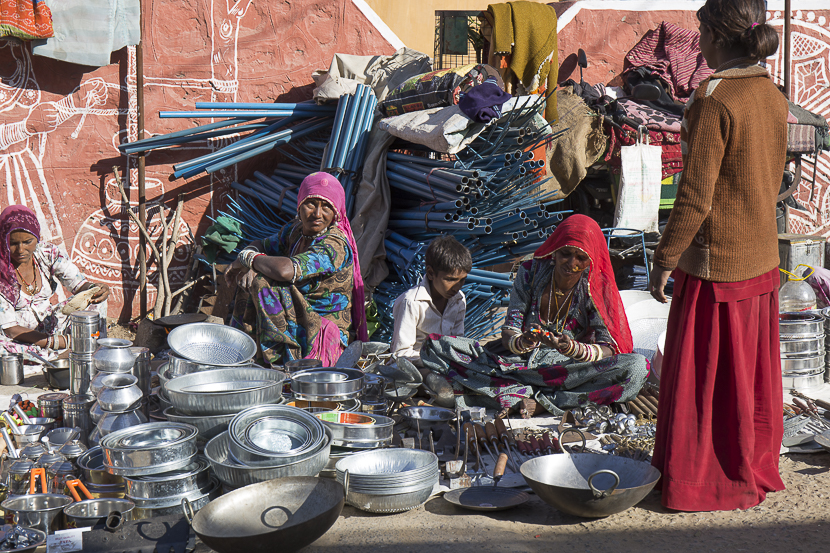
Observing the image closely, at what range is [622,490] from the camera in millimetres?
2494

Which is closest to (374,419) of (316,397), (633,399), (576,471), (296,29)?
(316,397)

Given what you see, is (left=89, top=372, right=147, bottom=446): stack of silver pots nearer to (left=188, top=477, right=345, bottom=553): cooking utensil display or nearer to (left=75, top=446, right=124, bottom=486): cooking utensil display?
(left=75, top=446, right=124, bottom=486): cooking utensil display

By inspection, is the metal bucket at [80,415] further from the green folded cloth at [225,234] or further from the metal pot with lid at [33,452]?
the green folded cloth at [225,234]

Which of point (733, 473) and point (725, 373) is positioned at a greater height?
point (725, 373)

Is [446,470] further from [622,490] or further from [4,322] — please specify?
[4,322]

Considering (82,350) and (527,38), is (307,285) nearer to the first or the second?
(82,350)

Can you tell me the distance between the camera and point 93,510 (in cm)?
257

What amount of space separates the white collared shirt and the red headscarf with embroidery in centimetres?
68

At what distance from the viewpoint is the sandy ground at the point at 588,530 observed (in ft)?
8.14

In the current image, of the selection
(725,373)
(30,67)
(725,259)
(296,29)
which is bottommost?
(725,373)

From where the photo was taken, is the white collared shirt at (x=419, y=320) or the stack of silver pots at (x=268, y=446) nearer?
the stack of silver pots at (x=268, y=446)

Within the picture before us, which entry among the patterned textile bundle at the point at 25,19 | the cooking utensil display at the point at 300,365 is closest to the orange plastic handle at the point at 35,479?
the cooking utensil display at the point at 300,365

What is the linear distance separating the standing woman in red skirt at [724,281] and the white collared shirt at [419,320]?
172cm

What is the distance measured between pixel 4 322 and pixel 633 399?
13.5 feet
